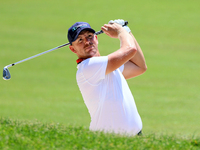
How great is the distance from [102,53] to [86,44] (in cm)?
1857

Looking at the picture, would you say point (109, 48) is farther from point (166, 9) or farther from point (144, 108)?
point (166, 9)

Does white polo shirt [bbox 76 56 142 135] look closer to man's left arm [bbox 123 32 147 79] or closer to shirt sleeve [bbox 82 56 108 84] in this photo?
shirt sleeve [bbox 82 56 108 84]

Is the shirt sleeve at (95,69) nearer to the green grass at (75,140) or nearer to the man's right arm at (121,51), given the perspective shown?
the man's right arm at (121,51)

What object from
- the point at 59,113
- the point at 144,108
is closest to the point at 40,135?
the point at 59,113

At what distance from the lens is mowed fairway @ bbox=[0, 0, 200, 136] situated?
51.8 ft

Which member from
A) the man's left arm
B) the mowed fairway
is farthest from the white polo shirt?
the mowed fairway

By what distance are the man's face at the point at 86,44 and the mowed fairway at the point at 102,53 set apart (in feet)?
6.06

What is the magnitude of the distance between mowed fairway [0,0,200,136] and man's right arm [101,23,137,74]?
182cm

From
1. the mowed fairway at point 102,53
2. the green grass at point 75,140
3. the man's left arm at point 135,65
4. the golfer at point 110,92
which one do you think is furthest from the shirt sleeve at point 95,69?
the mowed fairway at point 102,53

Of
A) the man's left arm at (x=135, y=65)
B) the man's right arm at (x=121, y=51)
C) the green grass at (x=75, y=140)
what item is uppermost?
the man's right arm at (x=121, y=51)

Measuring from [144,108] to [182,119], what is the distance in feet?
5.78

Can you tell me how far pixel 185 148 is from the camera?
414 cm

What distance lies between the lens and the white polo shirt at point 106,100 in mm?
4715

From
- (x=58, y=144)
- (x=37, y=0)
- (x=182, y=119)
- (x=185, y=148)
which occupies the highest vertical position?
(x=37, y=0)
